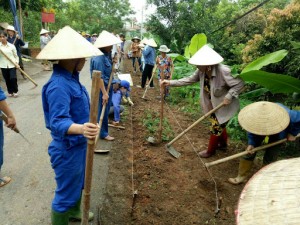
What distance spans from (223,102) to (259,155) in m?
1.50

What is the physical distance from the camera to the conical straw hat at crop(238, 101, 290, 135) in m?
3.04

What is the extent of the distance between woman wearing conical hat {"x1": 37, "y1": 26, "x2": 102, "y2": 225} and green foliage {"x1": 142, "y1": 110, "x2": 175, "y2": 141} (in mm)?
3041

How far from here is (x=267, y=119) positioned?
3.07m

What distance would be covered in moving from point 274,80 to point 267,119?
0.74 m

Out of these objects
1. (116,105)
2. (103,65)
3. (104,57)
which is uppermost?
(104,57)

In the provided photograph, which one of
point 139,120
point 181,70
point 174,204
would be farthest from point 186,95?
point 174,204

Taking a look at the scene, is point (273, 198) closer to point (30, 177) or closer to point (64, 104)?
point (64, 104)

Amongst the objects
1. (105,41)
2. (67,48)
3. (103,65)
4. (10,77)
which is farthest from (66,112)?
(10,77)

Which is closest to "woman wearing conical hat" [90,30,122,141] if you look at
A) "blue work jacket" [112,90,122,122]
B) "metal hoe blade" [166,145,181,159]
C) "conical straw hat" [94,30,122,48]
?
"conical straw hat" [94,30,122,48]

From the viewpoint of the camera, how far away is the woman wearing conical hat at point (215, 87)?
12.9 ft

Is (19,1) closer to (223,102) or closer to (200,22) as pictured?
(200,22)

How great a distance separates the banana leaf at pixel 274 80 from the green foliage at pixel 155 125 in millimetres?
2167

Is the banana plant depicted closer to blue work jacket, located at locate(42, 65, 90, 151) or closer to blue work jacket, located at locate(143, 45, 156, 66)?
blue work jacket, located at locate(42, 65, 90, 151)

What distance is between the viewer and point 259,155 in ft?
15.7
